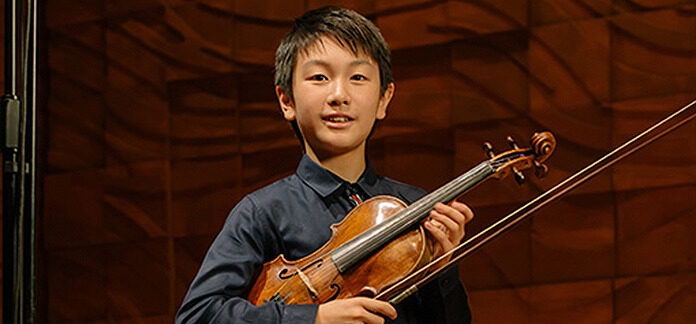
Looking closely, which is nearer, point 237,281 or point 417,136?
point 237,281

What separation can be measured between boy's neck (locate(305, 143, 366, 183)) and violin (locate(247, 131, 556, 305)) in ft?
0.40

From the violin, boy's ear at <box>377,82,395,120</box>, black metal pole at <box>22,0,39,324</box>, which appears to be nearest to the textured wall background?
boy's ear at <box>377,82,395,120</box>

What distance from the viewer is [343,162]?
107cm

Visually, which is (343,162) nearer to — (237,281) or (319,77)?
(319,77)

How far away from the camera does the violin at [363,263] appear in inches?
36.4

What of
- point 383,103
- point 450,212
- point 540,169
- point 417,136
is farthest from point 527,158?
point 417,136

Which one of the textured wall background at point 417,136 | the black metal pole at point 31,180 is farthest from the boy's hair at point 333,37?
the textured wall background at point 417,136

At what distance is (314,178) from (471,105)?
22.7 inches

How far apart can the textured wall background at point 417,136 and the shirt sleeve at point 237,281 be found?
62cm

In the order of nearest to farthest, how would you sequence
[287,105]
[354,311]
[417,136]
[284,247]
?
[354,311] → [284,247] → [287,105] → [417,136]

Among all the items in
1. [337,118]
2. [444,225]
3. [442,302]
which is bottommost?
[442,302]

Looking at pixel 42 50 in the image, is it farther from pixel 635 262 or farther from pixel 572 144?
pixel 635 262

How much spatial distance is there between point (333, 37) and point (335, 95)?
8cm

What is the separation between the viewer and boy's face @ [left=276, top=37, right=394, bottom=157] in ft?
3.39
